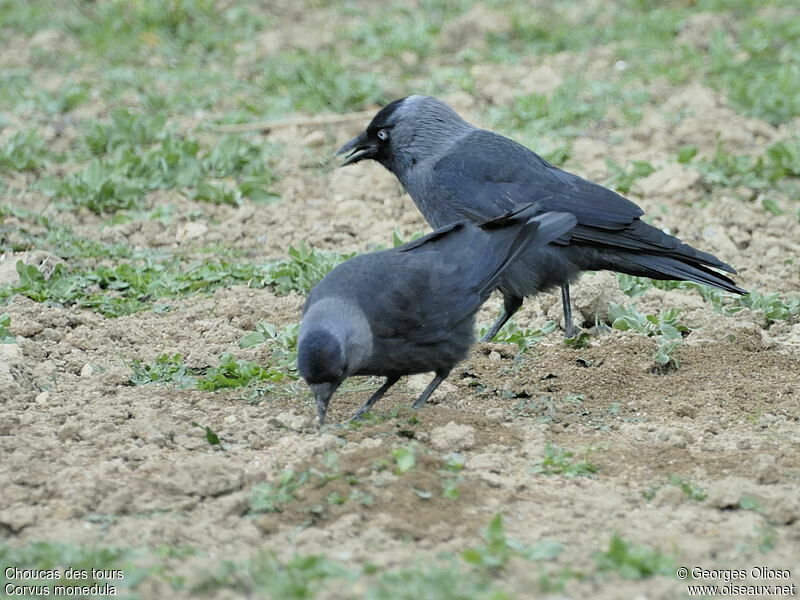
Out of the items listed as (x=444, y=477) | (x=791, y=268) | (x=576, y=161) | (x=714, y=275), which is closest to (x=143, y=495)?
(x=444, y=477)

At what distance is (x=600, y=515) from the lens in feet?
14.3

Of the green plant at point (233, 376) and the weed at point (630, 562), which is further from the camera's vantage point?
the green plant at point (233, 376)

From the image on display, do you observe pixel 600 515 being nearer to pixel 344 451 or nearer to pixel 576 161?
pixel 344 451

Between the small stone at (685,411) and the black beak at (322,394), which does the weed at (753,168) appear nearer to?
the small stone at (685,411)

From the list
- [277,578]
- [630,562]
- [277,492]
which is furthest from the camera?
[277,492]

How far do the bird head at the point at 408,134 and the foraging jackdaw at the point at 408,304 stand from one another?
1.63 m

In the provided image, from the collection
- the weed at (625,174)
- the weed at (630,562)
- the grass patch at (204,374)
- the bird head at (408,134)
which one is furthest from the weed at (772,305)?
the weed at (630,562)

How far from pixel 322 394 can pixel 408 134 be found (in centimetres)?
287

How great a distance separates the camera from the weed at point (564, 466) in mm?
4836

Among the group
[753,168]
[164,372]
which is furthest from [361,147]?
[753,168]

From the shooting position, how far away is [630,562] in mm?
3820

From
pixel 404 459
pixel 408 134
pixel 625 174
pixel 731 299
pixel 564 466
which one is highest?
pixel 408 134

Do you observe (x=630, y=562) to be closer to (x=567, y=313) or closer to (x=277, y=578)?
(x=277, y=578)

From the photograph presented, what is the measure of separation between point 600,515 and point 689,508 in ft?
1.25
